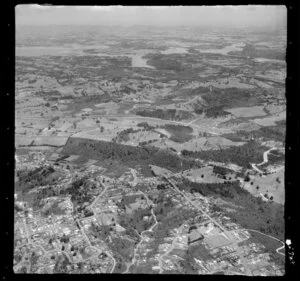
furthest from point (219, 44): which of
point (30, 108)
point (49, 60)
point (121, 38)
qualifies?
point (30, 108)

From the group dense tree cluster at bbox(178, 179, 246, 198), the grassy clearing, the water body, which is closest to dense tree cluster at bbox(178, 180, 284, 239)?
dense tree cluster at bbox(178, 179, 246, 198)

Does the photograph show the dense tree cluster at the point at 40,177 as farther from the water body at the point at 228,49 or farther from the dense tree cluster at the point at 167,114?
the water body at the point at 228,49

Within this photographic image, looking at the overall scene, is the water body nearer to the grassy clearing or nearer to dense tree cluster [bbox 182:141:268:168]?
the grassy clearing

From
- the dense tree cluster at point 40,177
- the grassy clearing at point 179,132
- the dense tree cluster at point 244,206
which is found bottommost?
the dense tree cluster at point 244,206

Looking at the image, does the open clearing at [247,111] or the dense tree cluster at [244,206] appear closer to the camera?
the dense tree cluster at [244,206]

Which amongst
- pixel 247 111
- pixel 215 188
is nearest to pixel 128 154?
pixel 215 188

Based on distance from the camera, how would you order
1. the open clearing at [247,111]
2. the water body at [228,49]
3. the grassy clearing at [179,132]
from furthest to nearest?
the water body at [228,49] < the open clearing at [247,111] < the grassy clearing at [179,132]

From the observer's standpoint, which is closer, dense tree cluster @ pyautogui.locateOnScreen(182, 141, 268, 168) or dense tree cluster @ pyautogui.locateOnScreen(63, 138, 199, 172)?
dense tree cluster @ pyautogui.locateOnScreen(63, 138, 199, 172)

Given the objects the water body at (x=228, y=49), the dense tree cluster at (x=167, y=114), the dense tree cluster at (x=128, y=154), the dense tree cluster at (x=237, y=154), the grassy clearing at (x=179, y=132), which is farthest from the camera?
the water body at (x=228, y=49)

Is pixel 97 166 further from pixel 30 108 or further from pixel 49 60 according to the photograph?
pixel 49 60

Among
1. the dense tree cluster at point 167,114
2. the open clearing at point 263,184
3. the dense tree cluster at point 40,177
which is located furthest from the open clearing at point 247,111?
the dense tree cluster at point 40,177
